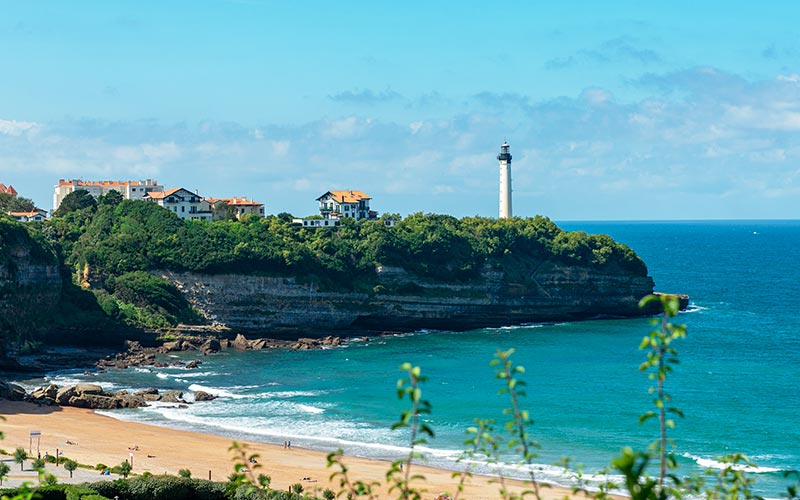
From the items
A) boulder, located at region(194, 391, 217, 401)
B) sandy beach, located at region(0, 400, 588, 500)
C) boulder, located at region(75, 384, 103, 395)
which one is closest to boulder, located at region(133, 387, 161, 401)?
boulder, located at region(75, 384, 103, 395)

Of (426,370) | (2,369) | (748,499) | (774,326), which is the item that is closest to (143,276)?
(2,369)

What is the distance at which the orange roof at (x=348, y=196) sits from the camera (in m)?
123

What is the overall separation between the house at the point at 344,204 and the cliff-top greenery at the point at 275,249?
1142cm

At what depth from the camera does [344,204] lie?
12231 cm

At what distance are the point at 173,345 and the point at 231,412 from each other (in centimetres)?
2408

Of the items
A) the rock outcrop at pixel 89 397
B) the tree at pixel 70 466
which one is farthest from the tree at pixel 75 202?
the tree at pixel 70 466

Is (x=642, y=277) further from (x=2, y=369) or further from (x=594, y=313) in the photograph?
(x=2, y=369)

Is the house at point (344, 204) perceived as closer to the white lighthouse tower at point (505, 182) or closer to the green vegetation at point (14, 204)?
the white lighthouse tower at point (505, 182)

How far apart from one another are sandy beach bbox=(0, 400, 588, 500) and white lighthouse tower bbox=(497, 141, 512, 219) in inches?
2822

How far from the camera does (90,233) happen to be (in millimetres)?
99438

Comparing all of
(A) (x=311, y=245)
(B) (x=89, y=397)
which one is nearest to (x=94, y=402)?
(B) (x=89, y=397)

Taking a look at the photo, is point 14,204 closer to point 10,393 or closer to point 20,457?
point 10,393

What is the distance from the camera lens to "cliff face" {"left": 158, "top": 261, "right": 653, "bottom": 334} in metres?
91.2

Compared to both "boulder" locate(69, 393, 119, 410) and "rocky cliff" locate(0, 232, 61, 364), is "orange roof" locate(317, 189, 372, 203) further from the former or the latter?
"boulder" locate(69, 393, 119, 410)
